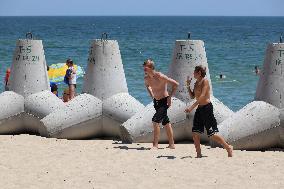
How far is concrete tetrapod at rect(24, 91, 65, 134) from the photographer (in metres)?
12.4

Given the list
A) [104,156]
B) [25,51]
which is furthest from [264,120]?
[25,51]

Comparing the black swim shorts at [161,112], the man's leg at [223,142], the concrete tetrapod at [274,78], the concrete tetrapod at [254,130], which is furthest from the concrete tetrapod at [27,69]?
the concrete tetrapod at [274,78]

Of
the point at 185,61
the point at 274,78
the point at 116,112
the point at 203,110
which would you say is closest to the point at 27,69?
the point at 116,112

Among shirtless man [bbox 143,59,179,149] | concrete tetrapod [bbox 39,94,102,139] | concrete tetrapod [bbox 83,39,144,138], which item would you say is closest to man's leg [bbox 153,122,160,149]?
shirtless man [bbox 143,59,179,149]

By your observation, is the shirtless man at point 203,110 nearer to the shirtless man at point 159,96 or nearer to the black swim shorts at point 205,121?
the black swim shorts at point 205,121

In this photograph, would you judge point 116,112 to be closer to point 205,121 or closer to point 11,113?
point 11,113

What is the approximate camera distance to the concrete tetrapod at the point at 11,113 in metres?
12.4

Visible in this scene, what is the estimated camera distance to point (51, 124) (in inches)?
471

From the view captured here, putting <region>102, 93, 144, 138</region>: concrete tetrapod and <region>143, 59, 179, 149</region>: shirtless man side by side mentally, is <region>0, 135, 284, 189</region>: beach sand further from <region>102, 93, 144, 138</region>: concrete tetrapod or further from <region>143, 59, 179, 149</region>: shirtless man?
<region>102, 93, 144, 138</region>: concrete tetrapod

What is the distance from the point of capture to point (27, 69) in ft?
41.4

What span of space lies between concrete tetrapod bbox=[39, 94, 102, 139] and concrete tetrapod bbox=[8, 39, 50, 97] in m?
0.84

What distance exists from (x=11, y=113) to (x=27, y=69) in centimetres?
82

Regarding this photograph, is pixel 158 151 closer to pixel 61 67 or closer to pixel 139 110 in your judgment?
pixel 139 110

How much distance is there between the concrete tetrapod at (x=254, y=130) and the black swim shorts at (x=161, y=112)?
882 mm
